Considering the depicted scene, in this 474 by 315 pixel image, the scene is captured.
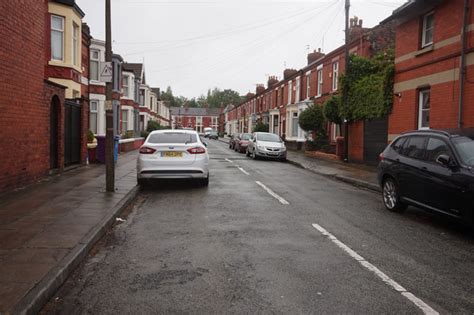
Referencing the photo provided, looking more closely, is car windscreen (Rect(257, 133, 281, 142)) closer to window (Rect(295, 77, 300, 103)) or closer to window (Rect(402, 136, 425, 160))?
window (Rect(295, 77, 300, 103))

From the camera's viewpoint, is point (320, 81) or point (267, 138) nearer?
point (267, 138)

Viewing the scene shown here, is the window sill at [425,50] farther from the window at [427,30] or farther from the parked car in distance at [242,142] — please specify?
the parked car in distance at [242,142]

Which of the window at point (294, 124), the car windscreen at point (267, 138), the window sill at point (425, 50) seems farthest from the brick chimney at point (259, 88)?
the window sill at point (425, 50)

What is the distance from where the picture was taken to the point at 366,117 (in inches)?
828

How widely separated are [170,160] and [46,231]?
18.3 ft

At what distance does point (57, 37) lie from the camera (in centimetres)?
2009

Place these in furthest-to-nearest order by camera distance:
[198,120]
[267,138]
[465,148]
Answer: [198,120], [267,138], [465,148]

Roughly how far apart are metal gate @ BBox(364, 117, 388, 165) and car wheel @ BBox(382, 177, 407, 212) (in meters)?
10.5

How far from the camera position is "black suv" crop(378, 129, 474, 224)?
700 cm

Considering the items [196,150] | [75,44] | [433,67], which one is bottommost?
[196,150]

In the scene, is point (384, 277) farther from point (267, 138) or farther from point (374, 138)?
point (267, 138)

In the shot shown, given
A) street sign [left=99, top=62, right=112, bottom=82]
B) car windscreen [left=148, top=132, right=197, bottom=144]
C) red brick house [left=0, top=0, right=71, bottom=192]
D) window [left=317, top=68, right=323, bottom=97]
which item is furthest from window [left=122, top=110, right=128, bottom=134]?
street sign [left=99, top=62, right=112, bottom=82]

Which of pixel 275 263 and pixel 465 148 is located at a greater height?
pixel 465 148

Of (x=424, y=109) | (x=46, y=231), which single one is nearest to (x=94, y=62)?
(x=424, y=109)
